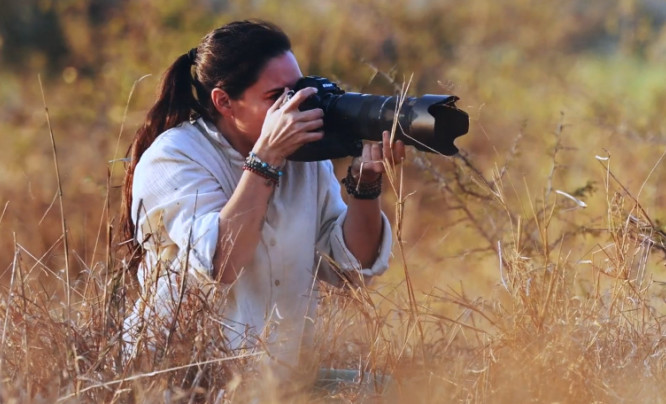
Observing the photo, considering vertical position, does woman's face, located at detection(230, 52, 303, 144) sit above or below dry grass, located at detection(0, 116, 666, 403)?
above

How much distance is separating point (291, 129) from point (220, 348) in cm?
50

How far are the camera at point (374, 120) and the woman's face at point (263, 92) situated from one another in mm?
40

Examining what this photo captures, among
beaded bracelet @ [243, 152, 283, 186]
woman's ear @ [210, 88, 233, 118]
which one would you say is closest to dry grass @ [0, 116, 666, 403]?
beaded bracelet @ [243, 152, 283, 186]

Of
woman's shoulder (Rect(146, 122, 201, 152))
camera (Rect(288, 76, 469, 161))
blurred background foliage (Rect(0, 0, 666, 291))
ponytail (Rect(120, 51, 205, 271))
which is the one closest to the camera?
camera (Rect(288, 76, 469, 161))

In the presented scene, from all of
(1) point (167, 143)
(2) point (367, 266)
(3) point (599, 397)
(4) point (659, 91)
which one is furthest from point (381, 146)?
(4) point (659, 91)

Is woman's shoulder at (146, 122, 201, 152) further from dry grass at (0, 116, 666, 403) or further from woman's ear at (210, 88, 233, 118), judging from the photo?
dry grass at (0, 116, 666, 403)

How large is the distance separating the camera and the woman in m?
0.04

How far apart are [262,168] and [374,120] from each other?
246 millimetres

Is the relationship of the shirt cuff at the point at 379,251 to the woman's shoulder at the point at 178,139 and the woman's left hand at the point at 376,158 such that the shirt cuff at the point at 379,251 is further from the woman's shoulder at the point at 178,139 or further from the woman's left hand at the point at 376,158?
the woman's shoulder at the point at 178,139

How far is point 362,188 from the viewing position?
2.40 m

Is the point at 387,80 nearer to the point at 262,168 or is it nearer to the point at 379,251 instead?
the point at 379,251

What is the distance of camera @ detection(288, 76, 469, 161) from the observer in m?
2.17

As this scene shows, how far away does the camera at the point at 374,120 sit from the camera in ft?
7.11

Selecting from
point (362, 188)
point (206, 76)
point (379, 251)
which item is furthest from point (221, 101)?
point (379, 251)
